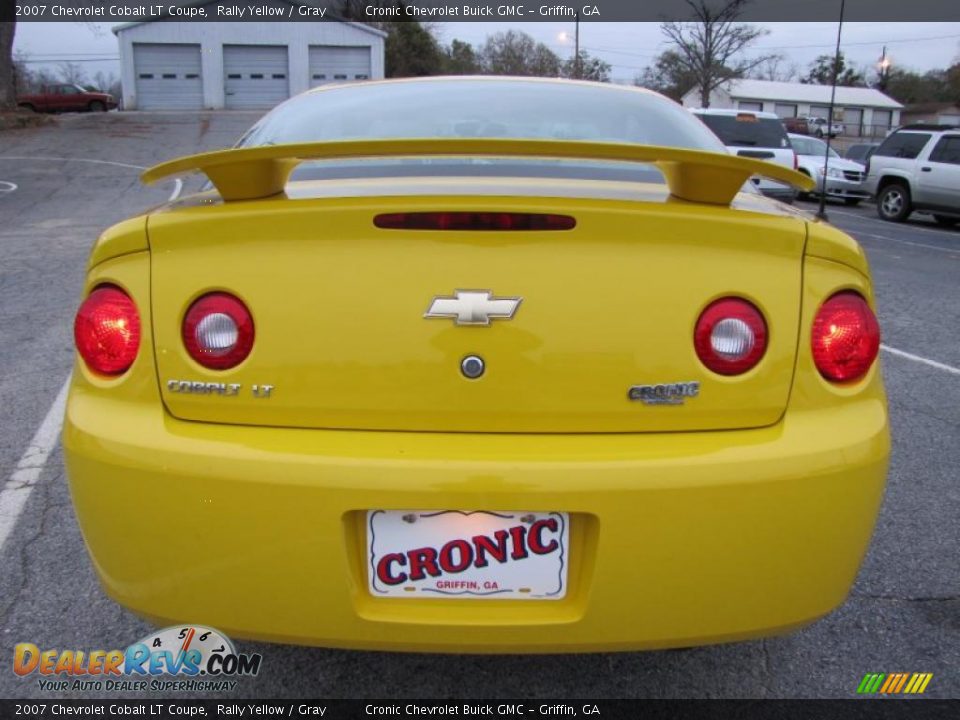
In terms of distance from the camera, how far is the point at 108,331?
1.75 meters

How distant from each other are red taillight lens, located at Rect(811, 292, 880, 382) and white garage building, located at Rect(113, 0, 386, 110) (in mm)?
37080

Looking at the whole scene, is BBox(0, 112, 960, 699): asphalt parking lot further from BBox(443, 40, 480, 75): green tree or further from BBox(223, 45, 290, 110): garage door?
BBox(443, 40, 480, 75): green tree

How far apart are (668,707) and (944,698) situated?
697 millimetres

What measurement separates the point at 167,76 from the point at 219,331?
39954 millimetres

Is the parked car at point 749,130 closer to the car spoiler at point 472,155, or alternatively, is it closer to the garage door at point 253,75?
the car spoiler at point 472,155

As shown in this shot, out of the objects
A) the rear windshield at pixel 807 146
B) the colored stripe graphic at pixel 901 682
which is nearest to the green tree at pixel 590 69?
the rear windshield at pixel 807 146

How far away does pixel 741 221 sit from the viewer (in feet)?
5.60

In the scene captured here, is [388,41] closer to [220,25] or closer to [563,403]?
[220,25]

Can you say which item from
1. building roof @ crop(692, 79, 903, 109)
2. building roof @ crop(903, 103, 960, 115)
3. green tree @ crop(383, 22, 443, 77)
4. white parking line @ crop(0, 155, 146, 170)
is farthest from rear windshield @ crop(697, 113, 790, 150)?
building roof @ crop(903, 103, 960, 115)

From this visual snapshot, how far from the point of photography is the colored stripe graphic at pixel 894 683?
83.7 inches

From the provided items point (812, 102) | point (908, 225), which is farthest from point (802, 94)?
point (908, 225)

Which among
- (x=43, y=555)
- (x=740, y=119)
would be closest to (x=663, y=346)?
(x=43, y=555)

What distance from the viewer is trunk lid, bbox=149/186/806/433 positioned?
1627 mm

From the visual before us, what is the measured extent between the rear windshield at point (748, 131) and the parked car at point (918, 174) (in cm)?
233
